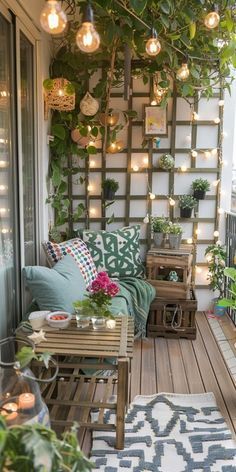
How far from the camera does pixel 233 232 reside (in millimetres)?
3416

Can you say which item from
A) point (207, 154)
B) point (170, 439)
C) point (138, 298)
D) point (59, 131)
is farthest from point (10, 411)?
point (207, 154)

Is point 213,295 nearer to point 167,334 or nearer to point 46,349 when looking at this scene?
point 167,334

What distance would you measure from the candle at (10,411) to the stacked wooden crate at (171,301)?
6.33 feet

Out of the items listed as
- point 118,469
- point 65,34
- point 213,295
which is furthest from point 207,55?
point 118,469

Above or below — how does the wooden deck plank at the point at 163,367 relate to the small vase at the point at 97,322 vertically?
below

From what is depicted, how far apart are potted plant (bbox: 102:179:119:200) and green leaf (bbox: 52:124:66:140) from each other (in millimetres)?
550

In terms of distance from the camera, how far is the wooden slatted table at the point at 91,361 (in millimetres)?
1793

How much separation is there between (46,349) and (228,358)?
1.51 m

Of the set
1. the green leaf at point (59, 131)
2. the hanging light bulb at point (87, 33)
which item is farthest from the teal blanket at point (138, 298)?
the hanging light bulb at point (87, 33)

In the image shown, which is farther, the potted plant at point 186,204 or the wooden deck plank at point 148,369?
the potted plant at point 186,204

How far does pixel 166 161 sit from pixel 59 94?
105 centimetres

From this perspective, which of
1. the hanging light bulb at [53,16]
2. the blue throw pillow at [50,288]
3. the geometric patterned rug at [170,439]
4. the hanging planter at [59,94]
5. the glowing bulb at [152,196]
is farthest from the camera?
the glowing bulb at [152,196]

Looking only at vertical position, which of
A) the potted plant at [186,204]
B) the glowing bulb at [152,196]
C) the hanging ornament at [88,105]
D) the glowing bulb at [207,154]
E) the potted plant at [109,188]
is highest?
the hanging ornament at [88,105]

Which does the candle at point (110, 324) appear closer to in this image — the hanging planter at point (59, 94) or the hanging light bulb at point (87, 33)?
the hanging light bulb at point (87, 33)
